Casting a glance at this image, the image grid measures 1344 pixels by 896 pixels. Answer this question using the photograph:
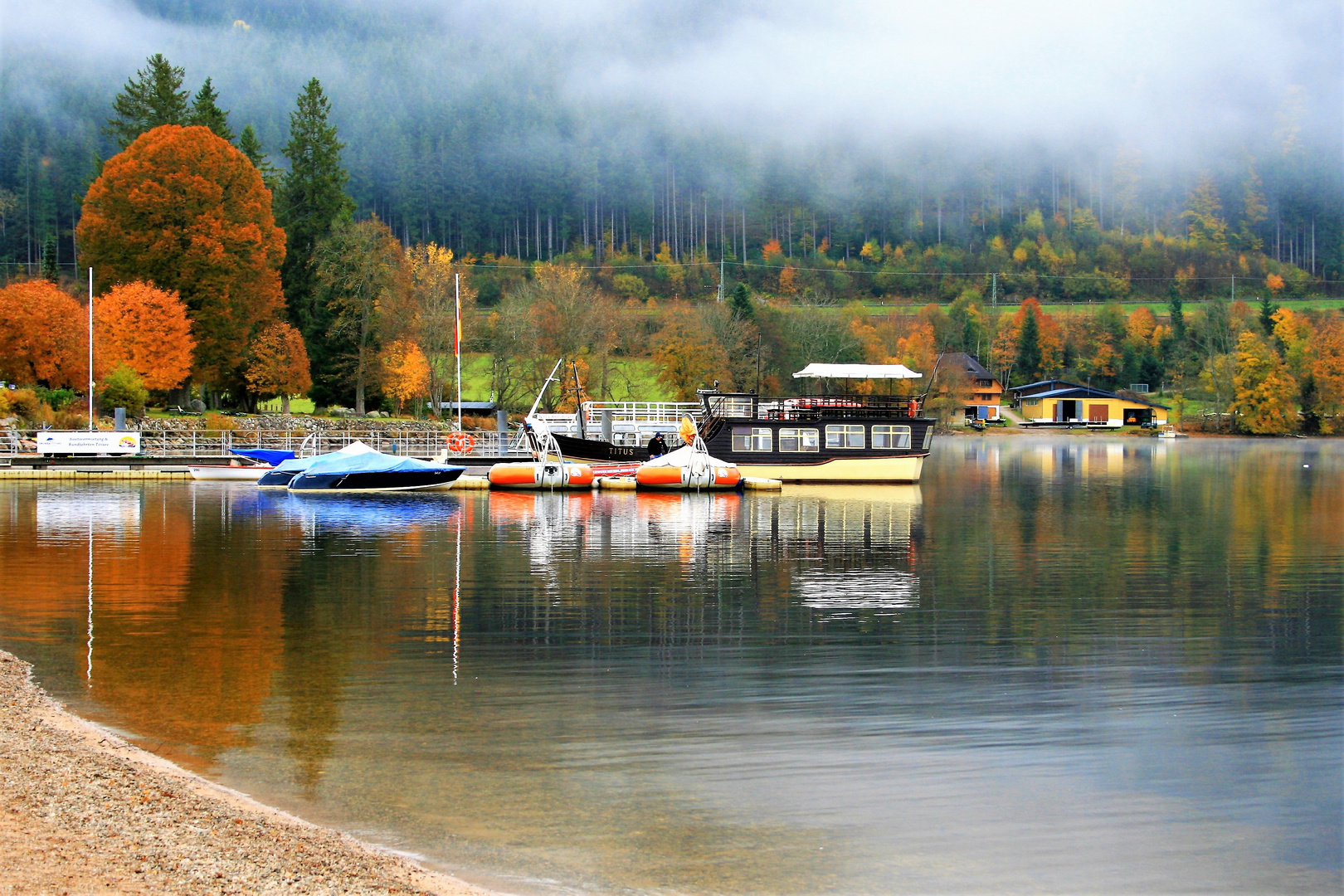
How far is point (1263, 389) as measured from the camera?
418ft

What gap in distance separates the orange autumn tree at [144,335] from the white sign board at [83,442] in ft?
30.7

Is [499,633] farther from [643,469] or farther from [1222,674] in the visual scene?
[643,469]

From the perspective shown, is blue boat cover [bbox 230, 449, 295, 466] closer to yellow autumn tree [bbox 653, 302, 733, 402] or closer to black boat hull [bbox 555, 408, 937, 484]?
black boat hull [bbox 555, 408, 937, 484]

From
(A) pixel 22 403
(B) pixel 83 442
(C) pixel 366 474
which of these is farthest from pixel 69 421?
(C) pixel 366 474

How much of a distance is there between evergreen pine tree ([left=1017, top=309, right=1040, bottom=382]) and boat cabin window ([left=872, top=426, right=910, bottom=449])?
121628 mm

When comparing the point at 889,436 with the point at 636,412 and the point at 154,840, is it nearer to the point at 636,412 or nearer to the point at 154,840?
the point at 636,412

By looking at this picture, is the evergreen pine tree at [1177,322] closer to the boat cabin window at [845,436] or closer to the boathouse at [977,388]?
the boathouse at [977,388]

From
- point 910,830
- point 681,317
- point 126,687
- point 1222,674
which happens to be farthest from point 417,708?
point 681,317

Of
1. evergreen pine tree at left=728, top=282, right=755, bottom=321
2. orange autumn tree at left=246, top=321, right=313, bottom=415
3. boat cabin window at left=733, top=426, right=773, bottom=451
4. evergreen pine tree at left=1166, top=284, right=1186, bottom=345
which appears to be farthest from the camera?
evergreen pine tree at left=1166, top=284, right=1186, bottom=345

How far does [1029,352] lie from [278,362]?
124694 mm

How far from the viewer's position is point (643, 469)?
171 feet

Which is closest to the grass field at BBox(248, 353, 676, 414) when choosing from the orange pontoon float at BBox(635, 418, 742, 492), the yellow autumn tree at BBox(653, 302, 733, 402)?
the yellow autumn tree at BBox(653, 302, 733, 402)

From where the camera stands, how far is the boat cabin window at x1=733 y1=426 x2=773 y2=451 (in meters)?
57.6

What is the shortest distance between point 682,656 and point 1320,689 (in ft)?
29.7
